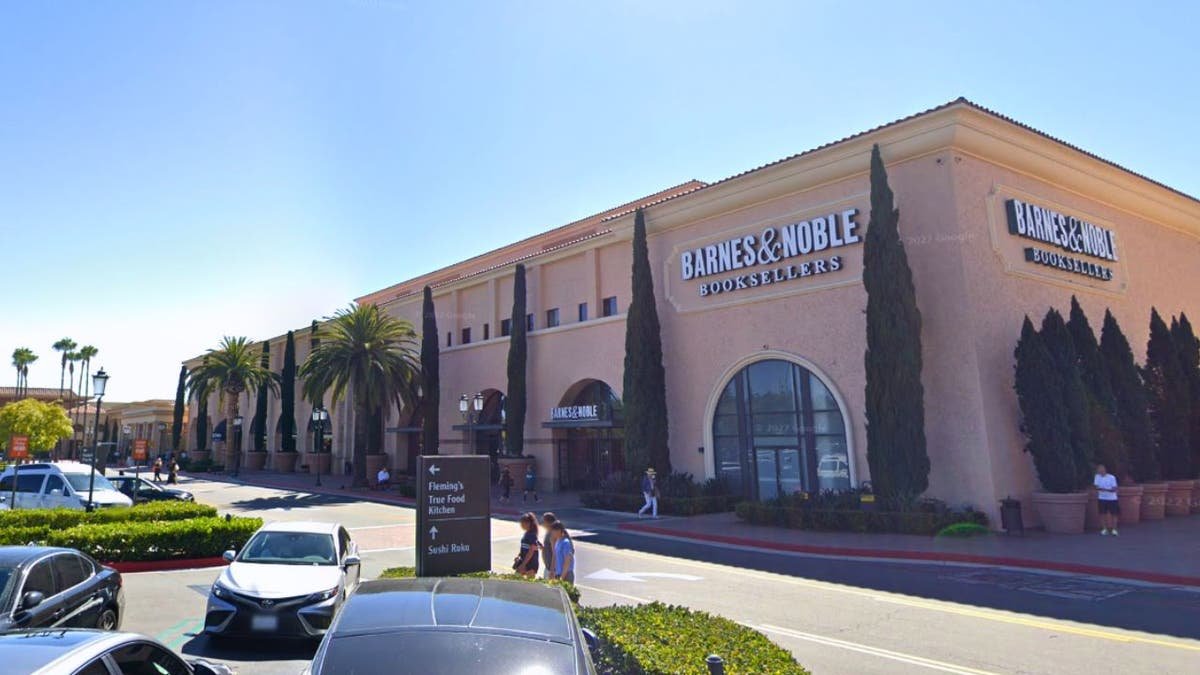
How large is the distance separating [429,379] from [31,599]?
33.6 m

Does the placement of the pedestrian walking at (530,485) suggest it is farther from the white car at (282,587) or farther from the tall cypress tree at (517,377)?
the white car at (282,587)

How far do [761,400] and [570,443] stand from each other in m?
12.5

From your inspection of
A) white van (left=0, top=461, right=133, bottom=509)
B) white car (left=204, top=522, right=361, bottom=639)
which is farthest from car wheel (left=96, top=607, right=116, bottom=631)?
white van (left=0, top=461, right=133, bottom=509)

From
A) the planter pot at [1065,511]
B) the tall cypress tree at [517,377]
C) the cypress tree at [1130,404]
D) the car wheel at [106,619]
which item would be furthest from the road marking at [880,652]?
the tall cypress tree at [517,377]

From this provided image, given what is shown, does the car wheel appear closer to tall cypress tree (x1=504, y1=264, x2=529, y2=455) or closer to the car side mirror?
the car side mirror

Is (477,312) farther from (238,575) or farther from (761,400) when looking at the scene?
(238,575)

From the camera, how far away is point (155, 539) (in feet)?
47.5

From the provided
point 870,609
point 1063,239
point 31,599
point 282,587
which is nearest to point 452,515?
point 282,587

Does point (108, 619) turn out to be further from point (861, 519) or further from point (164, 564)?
point (861, 519)

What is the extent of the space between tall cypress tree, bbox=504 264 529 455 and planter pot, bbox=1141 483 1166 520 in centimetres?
2426

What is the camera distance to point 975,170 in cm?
2073

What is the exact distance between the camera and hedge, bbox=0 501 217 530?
630 inches

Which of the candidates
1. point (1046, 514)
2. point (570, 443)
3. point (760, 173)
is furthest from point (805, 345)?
point (570, 443)

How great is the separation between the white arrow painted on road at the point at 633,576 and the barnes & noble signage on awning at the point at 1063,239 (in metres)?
15.6
